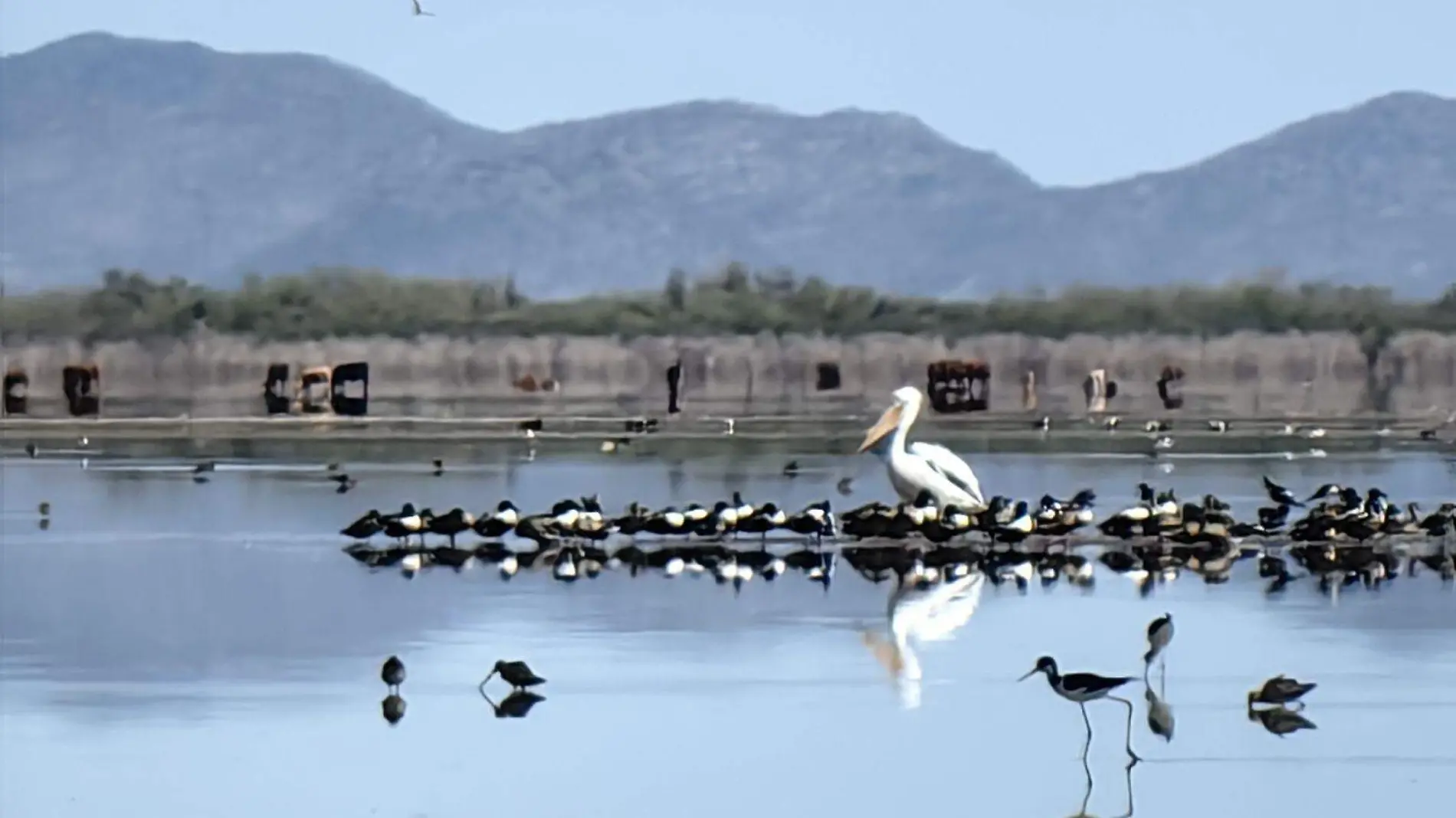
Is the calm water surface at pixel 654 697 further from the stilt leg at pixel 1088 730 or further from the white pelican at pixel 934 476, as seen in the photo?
the white pelican at pixel 934 476

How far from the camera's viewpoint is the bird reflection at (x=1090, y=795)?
11.9 metres

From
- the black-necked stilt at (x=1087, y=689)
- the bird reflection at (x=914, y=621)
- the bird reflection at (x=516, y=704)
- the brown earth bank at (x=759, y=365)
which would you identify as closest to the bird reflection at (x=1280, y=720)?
the black-necked stilt at (x=1087, y=689)

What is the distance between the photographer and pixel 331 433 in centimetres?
4647

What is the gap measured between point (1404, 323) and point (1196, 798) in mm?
69672

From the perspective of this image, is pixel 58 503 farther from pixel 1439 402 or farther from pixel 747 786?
pixel 1439 402

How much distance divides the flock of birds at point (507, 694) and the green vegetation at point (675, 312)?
2365 inches

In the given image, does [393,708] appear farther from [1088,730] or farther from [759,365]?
[759,365]

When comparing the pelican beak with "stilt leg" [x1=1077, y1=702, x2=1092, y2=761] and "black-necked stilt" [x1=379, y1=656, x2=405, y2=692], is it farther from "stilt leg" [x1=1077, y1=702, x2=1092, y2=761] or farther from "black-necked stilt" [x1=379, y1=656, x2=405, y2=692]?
"stilt leg" [x1=1077, y1=702, x2=1092, y2=761]

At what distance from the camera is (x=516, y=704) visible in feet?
49.0

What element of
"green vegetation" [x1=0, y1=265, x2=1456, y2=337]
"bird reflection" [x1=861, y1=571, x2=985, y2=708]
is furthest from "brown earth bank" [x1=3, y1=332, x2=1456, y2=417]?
"bird reflection" [x1=861, y1=571, x2=985, y2=708]

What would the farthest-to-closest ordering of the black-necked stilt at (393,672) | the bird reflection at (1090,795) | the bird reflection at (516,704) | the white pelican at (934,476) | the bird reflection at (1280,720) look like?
1. the white pelican at (934,476)
2. the black-necked stilt at (393,672)
3. the bird reflection at (516,704)
4. the bird reflection at (1280,720)
5. the bird reflection at (1090,795)

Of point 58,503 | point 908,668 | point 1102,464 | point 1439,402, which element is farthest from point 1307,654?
point 1439,402

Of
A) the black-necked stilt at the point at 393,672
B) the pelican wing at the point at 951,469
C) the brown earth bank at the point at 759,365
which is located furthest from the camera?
the brown earth bank at the point at 759,365

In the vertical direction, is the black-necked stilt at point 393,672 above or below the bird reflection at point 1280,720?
above
